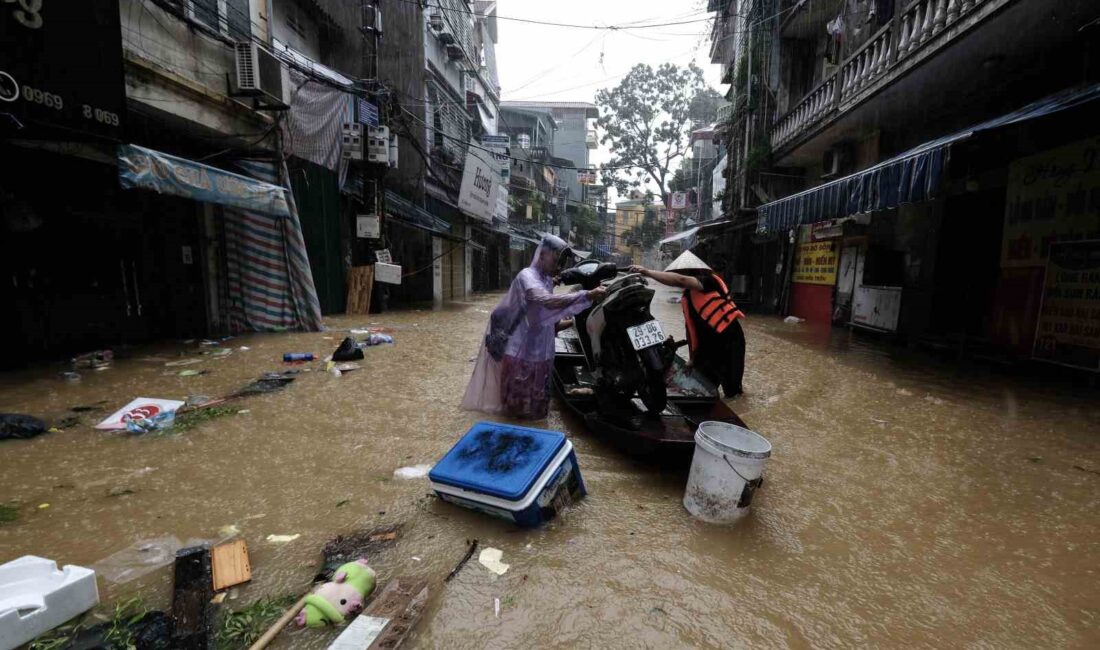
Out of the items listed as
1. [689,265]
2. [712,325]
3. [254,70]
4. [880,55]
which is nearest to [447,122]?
[254,70]

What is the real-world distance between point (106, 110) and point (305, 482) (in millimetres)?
4992

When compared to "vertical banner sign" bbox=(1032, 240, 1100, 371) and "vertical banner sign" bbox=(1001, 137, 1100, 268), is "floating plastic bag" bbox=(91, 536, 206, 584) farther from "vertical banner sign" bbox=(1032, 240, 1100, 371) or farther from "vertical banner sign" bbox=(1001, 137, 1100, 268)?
"vertical banner sign" bbox=(1001, 137, 1100, 268)

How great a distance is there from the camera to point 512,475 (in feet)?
7.82

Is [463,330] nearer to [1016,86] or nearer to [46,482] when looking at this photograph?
[46,482]

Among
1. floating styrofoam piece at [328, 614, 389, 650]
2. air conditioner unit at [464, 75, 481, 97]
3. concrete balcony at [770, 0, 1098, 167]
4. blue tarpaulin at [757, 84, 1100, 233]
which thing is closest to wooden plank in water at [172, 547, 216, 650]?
floating styrofoam piece at [328, 614, 389, 650]

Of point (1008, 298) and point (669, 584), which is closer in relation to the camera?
point (669, 584)

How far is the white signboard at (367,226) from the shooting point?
11406 mm

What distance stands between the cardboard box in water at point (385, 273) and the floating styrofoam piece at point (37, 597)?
404 inches

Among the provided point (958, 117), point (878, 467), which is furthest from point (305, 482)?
point (958, 117)

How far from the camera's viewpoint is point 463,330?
10234 mm

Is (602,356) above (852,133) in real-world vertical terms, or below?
below

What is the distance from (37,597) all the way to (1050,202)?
9.77 meters

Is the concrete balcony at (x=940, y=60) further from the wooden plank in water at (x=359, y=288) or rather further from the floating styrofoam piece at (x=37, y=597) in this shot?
the wooden plank in water at (x=359, y=288)

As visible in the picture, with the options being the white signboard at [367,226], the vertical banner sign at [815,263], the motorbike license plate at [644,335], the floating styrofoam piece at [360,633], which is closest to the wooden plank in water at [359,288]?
the white signboard at [367,226]
